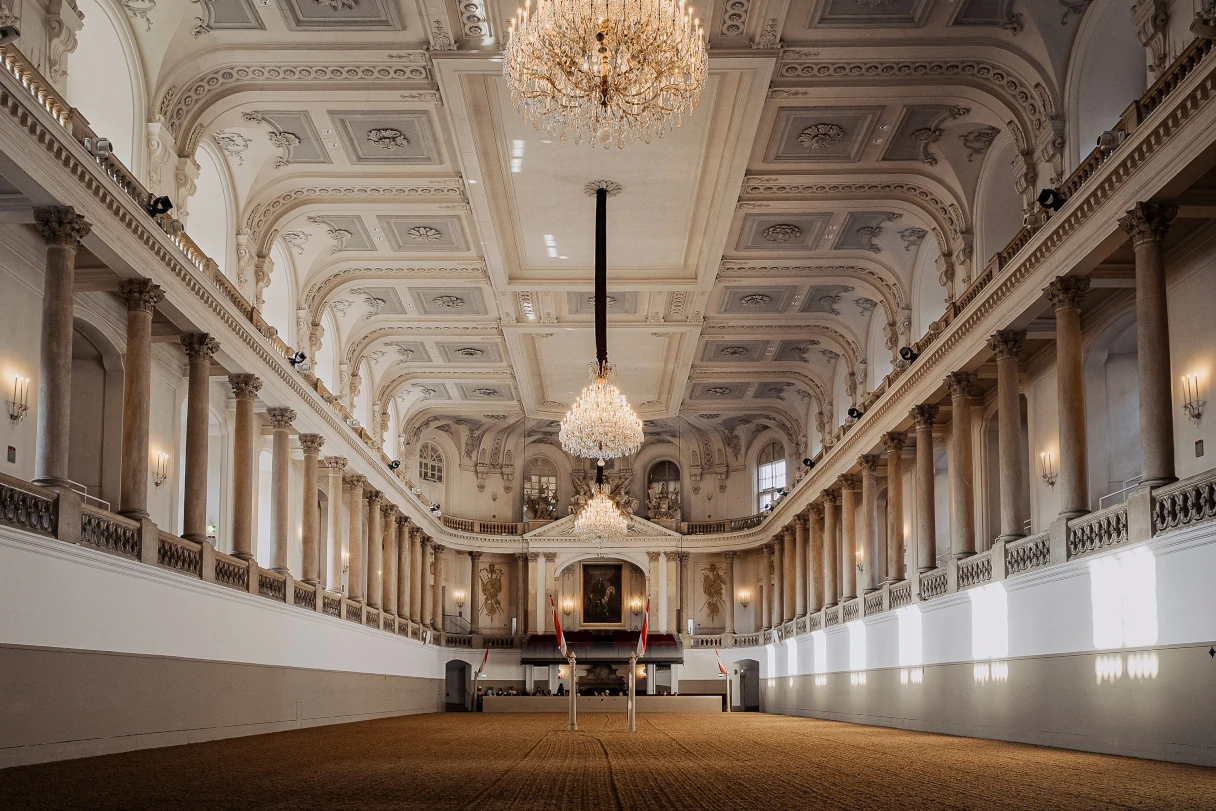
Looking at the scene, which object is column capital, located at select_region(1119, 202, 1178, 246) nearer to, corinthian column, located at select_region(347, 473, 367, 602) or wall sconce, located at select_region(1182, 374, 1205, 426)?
wall sconce, located at select_region(1182, 374, 1205, 426)

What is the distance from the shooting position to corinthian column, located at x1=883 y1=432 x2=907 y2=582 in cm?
2488

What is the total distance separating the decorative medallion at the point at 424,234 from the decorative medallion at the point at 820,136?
7.56 m

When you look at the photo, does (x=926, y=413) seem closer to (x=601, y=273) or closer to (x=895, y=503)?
(x=895, y=503)

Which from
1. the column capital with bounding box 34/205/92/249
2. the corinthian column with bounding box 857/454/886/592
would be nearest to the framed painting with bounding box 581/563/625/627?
the corinthian column with bounding box 857/454/886/592

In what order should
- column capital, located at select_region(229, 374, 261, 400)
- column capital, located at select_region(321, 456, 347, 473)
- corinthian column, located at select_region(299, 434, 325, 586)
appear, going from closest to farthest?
column capital, located at select_region(229, 374, 261, 400) < corinthian column, located at select_region(299, 434, 325, 586) < column capital, located at select_region(321, 456, 347, 473)

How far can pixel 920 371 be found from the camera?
22.7 meters

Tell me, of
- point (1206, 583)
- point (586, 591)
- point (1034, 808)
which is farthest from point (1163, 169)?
point (586, 591)

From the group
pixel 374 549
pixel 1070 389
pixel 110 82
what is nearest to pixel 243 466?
pixel 110 82

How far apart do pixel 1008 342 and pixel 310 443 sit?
14.3 meters

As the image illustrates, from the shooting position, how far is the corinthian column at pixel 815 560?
33.3 metres

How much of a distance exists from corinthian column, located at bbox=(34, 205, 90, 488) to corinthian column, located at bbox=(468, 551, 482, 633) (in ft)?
99.6

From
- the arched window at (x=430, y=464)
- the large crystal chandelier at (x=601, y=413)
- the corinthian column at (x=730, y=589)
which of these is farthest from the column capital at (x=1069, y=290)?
the arched window at (x=430, y=464)

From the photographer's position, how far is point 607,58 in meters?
11.3

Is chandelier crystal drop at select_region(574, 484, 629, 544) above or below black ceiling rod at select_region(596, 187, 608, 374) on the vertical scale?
below
